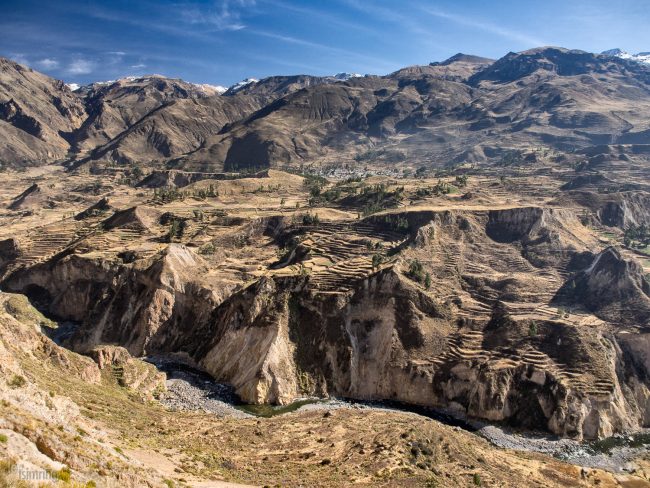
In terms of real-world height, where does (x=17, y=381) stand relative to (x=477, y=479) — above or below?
above

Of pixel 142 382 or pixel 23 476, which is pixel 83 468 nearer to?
pixel 23 476

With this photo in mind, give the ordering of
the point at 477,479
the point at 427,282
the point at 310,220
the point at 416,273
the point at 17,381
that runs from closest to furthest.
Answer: the point at 17,381 < the point at 477,479 < the point at 427,282 < the point at 416,273 < the point at 310,220

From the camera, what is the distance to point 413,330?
2468 inches

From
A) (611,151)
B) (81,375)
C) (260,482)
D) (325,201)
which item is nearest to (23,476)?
(260,482)

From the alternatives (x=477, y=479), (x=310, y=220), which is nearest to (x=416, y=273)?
(x=310, y=220)

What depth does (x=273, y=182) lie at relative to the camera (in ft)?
492

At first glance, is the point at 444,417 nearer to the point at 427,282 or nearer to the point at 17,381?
the point at 427,282

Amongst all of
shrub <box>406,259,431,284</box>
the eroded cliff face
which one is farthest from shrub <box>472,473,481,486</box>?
shrub <box>406,259,431,284</box>

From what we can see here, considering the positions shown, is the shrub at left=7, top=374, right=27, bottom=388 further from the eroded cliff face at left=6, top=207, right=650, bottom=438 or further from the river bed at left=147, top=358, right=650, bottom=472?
the eroded cliff face at left=6, top=207, right=650, bottom=438

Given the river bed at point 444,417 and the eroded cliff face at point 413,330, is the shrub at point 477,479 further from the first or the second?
the eroded cliff face at point 413,330

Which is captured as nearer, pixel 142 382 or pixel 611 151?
pixel 142 382

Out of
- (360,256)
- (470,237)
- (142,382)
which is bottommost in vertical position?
(142,382)

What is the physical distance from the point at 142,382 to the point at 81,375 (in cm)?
850

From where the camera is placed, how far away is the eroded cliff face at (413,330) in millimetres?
55219
